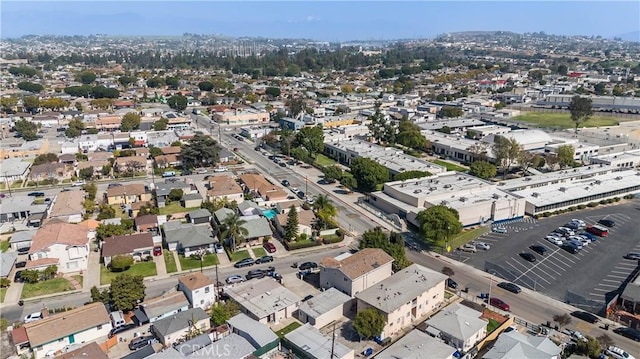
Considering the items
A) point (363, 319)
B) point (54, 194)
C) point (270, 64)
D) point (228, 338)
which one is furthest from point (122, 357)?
point (270, 64)

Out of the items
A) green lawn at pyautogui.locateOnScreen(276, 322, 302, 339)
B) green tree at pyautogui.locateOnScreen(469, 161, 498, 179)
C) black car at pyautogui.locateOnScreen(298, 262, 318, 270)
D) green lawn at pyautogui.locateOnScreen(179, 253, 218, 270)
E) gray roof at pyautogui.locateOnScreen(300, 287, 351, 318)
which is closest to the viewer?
green lawn at pyautogui.locateOnScreen(276, 322, 302, 339)

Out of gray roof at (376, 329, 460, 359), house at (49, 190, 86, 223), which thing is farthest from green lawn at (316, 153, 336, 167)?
gray roof at (376, 329, 460, 359)

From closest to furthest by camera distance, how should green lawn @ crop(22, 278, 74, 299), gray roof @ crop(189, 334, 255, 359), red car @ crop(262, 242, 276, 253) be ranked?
gray roof @ crop(189, 334, 255, 359) → green lawn @ crop(22, 278, 74, 299) → red car @ crop(262, 242, 276, 253)

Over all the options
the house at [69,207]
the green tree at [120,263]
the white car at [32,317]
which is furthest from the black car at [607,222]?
the house at [69,207]

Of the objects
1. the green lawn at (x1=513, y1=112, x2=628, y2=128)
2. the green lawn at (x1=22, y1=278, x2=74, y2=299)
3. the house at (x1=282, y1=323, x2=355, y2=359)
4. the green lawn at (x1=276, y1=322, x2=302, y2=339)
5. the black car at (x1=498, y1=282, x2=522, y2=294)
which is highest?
the green lawn at (x1=513, y1=112, x2=628, y2=128)

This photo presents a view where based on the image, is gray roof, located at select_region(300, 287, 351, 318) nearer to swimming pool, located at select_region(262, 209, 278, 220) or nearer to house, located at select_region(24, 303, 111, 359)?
house, located at select_region(24, 303, 111, 359)

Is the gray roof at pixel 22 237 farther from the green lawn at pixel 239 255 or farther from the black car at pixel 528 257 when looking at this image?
the black car at pixel 528 257

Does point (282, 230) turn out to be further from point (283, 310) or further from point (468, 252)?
point (468, 252)

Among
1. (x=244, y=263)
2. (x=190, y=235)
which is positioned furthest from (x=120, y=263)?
(x=244, y=263)

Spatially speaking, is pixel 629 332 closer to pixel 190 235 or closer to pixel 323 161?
pixel 190 235
